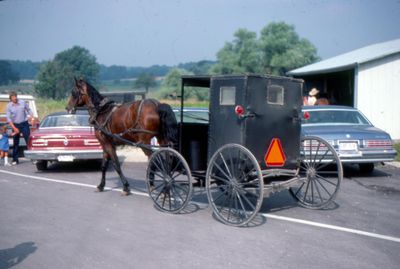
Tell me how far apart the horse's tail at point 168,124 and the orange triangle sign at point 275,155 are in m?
1.81

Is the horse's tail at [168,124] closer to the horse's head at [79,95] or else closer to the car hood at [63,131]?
the horse's head at [79,95]

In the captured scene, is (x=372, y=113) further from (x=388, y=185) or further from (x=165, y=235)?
(x=165, y=235)

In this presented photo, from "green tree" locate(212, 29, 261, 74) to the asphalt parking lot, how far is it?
5556cm

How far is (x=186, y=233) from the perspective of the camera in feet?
19.8

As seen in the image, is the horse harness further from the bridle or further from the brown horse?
the bridle

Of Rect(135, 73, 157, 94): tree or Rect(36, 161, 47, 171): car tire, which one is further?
Rect(135, 73, 157, 94): tree

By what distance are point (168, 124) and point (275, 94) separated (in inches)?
80.9

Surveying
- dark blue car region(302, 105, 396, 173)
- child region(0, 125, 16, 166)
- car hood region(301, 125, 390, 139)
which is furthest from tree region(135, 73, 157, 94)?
dark blue car region(302, 105, 396, 173)

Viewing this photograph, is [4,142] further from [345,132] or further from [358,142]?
[358,142]

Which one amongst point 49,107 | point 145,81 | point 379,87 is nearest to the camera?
point 379,87

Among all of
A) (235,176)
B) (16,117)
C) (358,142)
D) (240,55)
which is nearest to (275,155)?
(235,176)

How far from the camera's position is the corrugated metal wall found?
57.9ft

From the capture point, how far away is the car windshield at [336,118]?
452 inches

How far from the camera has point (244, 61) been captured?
214ft
